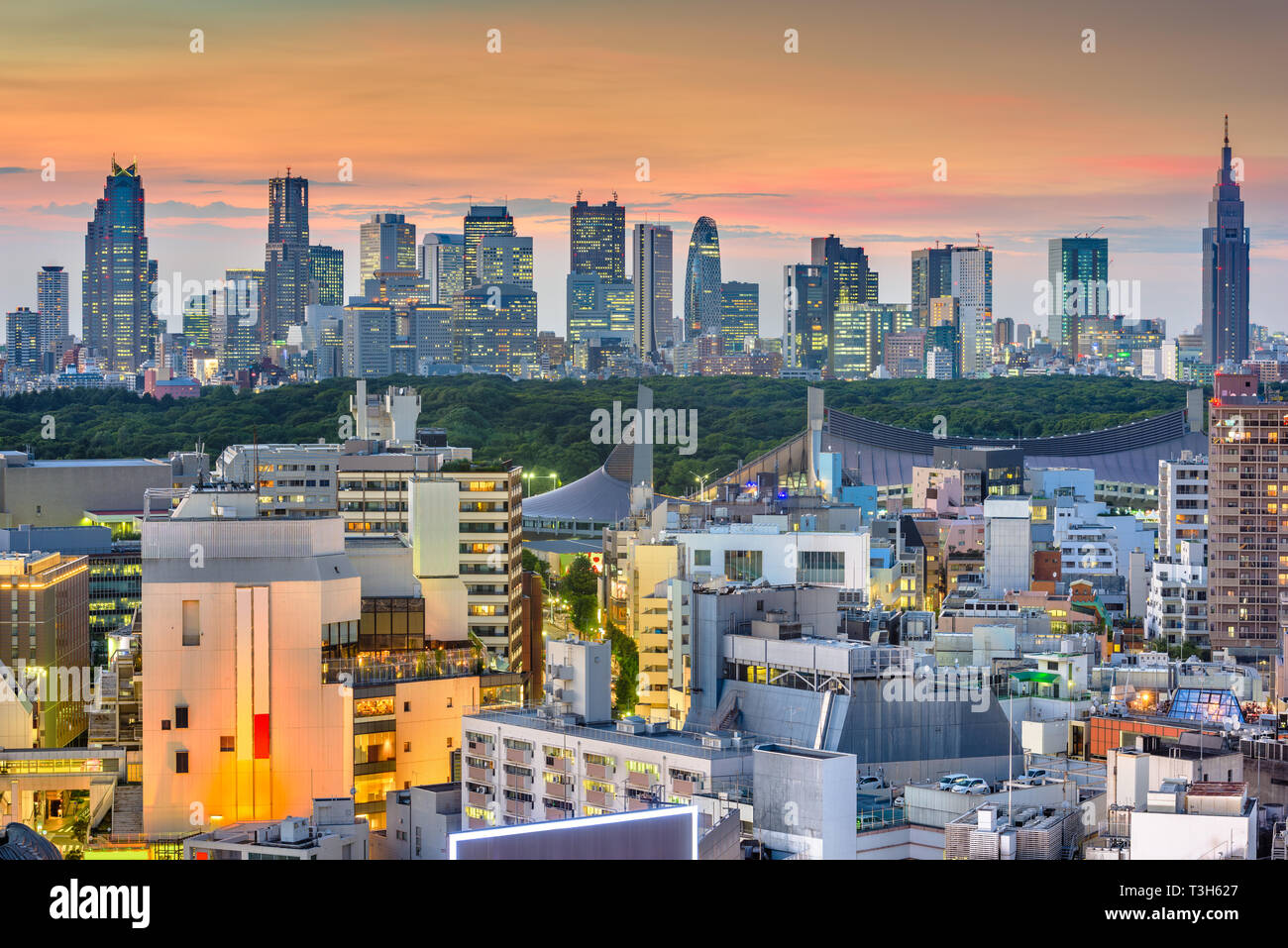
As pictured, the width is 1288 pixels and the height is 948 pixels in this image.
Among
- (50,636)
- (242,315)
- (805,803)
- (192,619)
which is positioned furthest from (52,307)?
(805,803)

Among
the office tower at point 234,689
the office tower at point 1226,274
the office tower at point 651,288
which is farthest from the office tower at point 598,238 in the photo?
the office tower at point 234,689

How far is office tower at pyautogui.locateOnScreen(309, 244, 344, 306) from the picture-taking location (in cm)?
7369

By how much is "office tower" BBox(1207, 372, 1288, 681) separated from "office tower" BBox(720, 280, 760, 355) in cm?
4746

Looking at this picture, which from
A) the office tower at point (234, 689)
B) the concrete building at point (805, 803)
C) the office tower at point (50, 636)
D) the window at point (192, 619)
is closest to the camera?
the concrete building at point (805, 803)

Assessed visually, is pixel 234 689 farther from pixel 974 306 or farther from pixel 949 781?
pixel 974 306

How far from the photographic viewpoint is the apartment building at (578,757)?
1013 centimetres

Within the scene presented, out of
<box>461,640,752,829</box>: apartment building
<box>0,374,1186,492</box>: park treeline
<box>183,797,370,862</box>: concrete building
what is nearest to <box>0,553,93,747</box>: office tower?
<box>461,640,752,829</box>: apartment building

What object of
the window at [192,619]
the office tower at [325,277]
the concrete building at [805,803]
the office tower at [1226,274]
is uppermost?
the office tower at [325,277]

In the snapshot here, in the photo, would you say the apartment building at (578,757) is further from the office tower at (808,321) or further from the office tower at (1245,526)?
the office tower at (808,321)

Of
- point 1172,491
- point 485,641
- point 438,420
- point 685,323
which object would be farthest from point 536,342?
point 485,641

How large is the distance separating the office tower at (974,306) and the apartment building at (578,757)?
2317 inches

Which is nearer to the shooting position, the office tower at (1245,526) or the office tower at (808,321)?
the office tower at (1245,526)

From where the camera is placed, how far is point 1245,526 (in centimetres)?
2195
